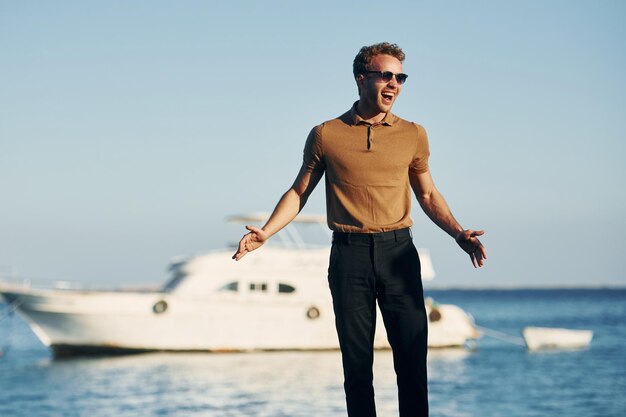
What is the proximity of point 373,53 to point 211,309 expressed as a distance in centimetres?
2641

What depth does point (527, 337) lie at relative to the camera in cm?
3869

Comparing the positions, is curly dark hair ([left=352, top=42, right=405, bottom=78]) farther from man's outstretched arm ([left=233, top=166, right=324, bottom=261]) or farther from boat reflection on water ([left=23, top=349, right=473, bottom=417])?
boat reflection on water ([left=23, top=349, right=473, bottom=417])

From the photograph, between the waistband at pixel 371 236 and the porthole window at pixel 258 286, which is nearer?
the waistband at pixel 371 236

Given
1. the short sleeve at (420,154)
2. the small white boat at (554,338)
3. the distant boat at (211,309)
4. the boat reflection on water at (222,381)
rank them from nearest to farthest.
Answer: the short sleeve at (420,154), the boat reflection on water at (222,381), the distant boat at (211,309), the small white boat at (554,338)

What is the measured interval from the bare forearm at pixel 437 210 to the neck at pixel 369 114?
18.6 inches

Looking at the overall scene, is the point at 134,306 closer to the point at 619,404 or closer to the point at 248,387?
the point at 248,387

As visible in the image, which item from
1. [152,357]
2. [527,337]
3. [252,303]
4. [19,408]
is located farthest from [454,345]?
[19,408]

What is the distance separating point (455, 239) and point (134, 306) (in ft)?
87.7

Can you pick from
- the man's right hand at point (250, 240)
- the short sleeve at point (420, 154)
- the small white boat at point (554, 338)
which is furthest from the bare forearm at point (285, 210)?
the small white boat at point (554, 338)

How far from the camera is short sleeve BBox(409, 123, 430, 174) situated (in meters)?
5.24

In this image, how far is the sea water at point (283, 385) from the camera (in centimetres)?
2047

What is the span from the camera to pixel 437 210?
540cm

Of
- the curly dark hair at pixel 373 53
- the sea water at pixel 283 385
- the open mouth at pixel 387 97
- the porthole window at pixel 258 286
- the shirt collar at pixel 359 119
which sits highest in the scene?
the porthole window at pixel 258 286

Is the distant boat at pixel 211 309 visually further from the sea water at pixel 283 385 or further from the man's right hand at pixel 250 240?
the man's right hand at pixel 250 240
